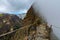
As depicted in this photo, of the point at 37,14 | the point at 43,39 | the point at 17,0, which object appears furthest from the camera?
the point at 37,14

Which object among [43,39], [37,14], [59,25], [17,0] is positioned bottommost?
[43,39]

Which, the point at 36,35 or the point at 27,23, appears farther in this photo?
the point at 27,23

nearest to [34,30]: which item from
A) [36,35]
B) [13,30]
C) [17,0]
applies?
[36,35]

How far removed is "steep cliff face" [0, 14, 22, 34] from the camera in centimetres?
Result: 120

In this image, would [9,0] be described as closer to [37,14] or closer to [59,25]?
[37,14]

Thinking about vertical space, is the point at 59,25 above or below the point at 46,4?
below

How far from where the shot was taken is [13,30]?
1221mm

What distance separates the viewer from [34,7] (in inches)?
52.8

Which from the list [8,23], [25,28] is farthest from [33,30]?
[8,23]

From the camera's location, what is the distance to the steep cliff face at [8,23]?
1.20 m

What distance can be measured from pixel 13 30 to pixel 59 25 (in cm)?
38

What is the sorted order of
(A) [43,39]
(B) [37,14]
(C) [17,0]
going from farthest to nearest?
(B) [37,14], (C) [17,0], (A) [43,39]

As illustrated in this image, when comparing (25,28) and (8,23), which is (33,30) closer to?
(25,28)

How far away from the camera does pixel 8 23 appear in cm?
123
